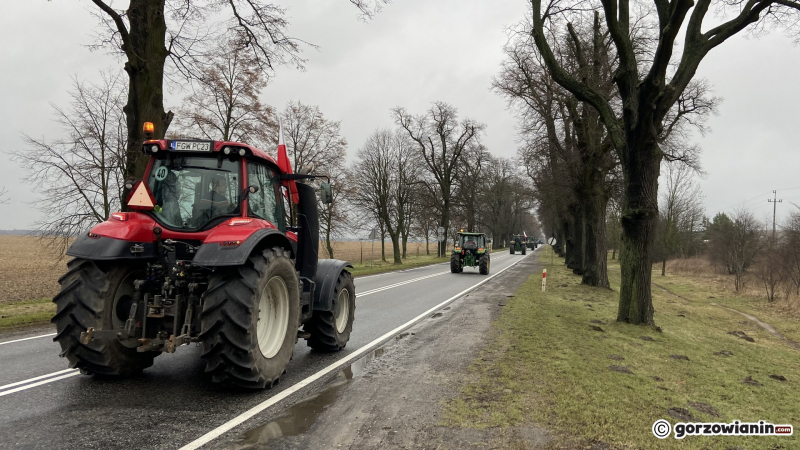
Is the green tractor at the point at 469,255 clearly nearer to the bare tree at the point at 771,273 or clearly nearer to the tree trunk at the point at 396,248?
the tree trunk at the point at 396,248

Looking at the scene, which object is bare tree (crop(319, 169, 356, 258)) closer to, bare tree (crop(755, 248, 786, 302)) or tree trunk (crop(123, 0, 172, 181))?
tree trunk (crop(123, 0, 172, 181))

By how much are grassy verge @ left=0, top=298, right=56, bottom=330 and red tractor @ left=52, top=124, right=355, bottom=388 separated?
498cm

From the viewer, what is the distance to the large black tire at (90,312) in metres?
4.03

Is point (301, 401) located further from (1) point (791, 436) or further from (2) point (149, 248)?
(1) point (791, 436)

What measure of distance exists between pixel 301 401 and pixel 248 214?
2.01m

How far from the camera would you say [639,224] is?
9031mm

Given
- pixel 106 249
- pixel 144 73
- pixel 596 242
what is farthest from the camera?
pixel 596 242

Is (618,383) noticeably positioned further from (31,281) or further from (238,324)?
(31,281)

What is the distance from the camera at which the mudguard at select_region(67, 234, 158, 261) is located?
407cm

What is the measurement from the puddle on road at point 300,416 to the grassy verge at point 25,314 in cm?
641

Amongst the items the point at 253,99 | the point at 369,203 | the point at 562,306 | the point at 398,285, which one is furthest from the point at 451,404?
the point at 369,203

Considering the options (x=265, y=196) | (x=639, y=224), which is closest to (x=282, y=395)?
(x=265, y=196)

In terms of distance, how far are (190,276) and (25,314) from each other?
6995mm
